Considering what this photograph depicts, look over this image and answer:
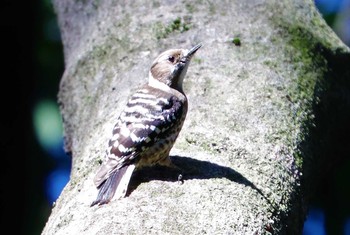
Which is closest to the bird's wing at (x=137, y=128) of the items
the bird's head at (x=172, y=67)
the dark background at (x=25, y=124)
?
the bird's head at (x=172, y=67)

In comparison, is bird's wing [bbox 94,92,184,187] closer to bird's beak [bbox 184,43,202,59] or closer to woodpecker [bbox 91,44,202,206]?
woodpecker [bbox 91,44,202,206]

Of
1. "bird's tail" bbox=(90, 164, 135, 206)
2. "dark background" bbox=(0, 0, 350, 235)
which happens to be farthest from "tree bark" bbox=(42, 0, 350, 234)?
"dark background" bbox=(0, 0, 350, 235)

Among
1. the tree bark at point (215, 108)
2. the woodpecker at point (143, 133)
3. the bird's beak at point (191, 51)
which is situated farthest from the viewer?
the bird's beak at point (191, 51)

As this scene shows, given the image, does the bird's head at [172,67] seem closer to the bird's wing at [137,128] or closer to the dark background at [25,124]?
the bird's wing at [137,128]

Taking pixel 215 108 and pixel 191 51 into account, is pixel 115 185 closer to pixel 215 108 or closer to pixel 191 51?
pixel 215 108

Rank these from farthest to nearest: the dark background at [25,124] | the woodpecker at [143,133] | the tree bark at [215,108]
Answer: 1. the dark background at [25,124]
2. the woodpecker at [143,133]
3. the tree bark at [215,108]

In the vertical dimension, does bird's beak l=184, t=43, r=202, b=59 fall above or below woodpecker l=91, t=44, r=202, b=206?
above
